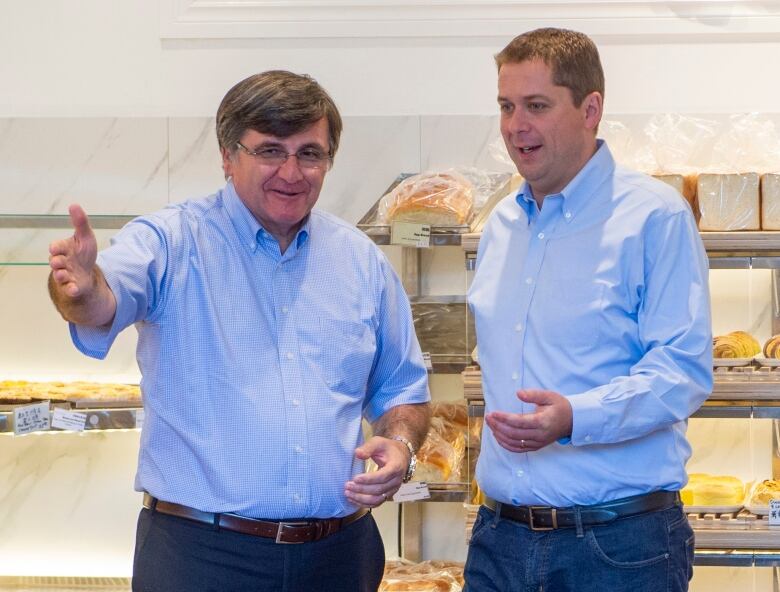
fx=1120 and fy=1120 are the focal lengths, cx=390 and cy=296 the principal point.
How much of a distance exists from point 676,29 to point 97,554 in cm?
272

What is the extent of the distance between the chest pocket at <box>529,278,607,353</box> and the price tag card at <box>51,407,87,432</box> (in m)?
1.71

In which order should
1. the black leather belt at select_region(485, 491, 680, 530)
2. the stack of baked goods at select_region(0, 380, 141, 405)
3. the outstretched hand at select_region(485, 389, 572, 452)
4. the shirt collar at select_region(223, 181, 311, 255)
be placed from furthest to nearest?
1. the stack of baked goods at select_region(0, 380, 141, 405)
2. the shirt collar at select_region(223, 181, 311, 255)
3. the black leather belt at select_region(485, 491, 680, 530)
4. the outstretched hand at select_region(485, 389, 572, 452)

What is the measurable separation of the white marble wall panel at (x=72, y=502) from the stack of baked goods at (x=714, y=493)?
6.35ft

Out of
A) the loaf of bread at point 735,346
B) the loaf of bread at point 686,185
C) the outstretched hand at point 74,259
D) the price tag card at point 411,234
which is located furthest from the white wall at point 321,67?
the outstretched hand at point 74,259

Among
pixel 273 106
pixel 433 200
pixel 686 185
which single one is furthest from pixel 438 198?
pixel 273 106

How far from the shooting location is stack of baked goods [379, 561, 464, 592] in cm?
320

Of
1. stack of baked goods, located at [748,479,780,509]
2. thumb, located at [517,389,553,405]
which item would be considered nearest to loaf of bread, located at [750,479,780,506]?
stack of baked goods, located at [748,479,780,509]

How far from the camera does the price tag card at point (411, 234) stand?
326cm

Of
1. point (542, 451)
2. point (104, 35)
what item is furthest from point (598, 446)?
point (104, 35)

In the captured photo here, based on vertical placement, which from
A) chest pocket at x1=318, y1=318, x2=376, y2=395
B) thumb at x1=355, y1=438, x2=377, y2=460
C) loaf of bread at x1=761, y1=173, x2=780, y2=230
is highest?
loaf of bread at x1=761, y1=173, x2=780, y2=230

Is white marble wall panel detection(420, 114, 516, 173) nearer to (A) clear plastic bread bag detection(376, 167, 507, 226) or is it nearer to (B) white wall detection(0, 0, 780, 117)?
(B) white wall detection(0, 0, 780, 117)

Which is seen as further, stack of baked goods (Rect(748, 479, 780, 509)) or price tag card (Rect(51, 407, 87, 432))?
price tag card (Rect(51, 407, 87, 432))

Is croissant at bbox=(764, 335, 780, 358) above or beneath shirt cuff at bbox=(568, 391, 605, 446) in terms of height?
above

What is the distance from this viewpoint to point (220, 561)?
81.0 inches
